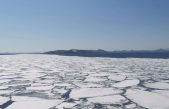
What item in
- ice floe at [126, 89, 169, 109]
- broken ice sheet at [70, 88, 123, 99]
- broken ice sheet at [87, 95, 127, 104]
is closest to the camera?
ice floe at [126, 89, 169, 109]

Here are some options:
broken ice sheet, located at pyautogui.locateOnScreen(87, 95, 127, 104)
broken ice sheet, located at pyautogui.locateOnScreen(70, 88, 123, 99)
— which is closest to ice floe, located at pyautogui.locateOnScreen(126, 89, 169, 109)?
broken ice sheet, located at pyautogui.locateOnScreen(87, 95, 127, 104)

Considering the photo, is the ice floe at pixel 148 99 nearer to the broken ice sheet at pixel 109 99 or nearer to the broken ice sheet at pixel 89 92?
the broken ice sheet at pixel 109 99

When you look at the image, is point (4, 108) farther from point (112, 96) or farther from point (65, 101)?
point (112, 96)

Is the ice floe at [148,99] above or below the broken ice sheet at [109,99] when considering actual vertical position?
above

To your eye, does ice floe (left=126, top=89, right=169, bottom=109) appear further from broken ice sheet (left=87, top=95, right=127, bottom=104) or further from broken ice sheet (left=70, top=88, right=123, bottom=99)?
broken ice sheet (left=70, top=88, right=123, bottom=99)

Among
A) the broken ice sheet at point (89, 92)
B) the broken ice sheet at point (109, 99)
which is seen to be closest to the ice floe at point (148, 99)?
the broken ice sheet at point (109, 99)

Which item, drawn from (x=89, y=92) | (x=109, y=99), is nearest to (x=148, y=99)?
(x=109, y=99)

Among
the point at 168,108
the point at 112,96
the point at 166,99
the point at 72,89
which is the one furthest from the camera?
the point at 72,89

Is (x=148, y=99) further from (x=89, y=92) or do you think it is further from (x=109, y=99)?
(x=89, y=92)

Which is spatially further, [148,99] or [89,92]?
[89,92]

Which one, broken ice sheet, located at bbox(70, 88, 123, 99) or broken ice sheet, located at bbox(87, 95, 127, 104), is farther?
broken ice sheet, located at bbox(70, 88, 123, 99)

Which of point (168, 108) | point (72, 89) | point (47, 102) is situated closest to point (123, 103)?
point (168, 108)
